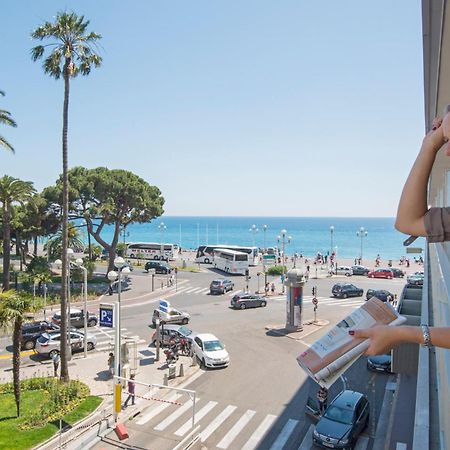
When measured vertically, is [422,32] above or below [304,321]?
above

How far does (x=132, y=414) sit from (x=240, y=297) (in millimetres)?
20382

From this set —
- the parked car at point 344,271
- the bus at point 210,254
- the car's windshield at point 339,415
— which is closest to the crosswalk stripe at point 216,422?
the car's windshield at point 339,415

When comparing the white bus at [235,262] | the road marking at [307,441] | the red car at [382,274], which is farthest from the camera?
the white bus at [235,262]

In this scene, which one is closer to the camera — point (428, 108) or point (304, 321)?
point (428, 108)

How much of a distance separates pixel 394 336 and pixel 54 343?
2417 centimetres

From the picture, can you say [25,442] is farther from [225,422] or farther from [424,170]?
[424,170]

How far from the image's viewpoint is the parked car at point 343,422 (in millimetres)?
13961

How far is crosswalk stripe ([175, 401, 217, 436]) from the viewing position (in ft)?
49.9

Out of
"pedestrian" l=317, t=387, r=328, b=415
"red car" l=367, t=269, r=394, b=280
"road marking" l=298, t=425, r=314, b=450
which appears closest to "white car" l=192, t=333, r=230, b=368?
"pedestrian" l=317, t=387, r=328, b=415

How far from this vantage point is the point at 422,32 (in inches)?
307

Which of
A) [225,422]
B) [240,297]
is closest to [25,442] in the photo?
[225,422]

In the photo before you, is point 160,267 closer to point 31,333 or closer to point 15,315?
point 31,333

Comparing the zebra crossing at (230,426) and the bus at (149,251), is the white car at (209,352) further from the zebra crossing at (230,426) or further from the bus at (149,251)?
the bus at (149,251)

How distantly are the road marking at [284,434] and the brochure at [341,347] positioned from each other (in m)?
13.0
